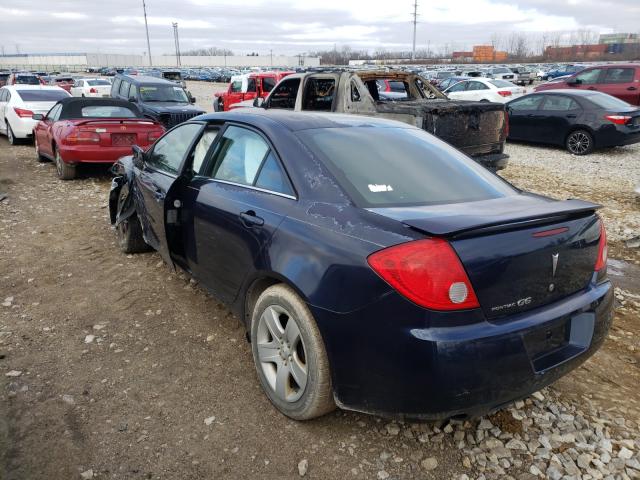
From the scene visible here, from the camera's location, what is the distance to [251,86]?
57.5 feet

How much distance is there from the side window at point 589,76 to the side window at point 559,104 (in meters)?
4.08

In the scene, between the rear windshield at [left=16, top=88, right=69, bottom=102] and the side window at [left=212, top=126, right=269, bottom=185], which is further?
the rear windshield at [left=16, top=88, right=69, bottom=102]

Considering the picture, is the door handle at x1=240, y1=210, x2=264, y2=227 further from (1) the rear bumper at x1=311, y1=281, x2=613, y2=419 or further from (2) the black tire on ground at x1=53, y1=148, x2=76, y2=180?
(2) the black tire on ground at x1=53, y1=148, x2=76, y2=180

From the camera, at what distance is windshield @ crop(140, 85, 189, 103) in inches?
530

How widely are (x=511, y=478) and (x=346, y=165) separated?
1.79 metres

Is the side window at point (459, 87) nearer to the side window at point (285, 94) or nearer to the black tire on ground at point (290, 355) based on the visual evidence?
the side window at point (285, 94)

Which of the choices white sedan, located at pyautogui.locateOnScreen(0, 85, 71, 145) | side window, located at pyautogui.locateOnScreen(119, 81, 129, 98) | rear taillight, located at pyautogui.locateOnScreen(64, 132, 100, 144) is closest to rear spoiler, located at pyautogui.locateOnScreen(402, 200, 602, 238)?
rear taillight, located at pyautogui.locateOnScreen(64, 132, 100, 144)

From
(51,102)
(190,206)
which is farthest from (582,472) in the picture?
(51,102)

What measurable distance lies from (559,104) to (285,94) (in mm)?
6560

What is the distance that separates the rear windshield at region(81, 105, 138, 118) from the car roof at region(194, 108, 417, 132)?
6747mm

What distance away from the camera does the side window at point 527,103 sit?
12.2 m

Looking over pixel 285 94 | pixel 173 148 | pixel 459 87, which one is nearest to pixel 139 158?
pixel 173 148

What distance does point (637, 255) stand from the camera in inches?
219

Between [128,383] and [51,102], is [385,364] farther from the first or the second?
[51,102]
